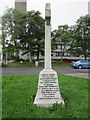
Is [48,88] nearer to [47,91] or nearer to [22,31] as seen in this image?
[47,91]

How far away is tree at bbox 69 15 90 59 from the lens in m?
29.4

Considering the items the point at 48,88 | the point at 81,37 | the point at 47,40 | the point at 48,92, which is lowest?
the point at 48,92

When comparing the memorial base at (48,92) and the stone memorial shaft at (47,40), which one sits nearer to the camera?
the memorial base at (48,92)

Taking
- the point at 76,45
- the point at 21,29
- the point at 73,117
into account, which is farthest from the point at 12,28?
the point at 73,117

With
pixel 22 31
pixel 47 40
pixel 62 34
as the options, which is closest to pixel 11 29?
pixel 22 31

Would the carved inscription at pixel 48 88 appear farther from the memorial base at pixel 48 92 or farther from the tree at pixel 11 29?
the tree at pixel 11 29

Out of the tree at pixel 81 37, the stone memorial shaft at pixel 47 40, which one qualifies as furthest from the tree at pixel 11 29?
the stone memorial shaft at pixel 47 40

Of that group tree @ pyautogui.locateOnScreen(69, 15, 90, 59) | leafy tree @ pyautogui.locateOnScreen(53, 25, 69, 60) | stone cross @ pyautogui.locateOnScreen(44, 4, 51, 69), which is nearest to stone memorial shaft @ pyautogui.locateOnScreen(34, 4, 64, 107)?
stone cross @ pyautogui.locateOnScreen(44, 4, 51, 69)

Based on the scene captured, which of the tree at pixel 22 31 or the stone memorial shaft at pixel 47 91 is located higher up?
the tree at pixel 22 31

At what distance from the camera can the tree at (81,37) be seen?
96.4 feet

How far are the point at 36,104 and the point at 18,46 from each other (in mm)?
24486

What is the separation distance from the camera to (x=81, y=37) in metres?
29.6

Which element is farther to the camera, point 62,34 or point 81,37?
point 62,34

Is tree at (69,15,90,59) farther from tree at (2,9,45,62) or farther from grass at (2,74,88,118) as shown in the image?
grass at (2,74,88,118)
